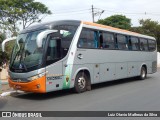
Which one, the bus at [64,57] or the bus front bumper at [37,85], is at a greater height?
the bus at [64,57]

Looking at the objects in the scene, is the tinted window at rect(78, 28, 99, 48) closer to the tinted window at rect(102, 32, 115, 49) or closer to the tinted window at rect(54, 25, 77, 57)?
the tinted window at rect(54, 25, 77, 57)

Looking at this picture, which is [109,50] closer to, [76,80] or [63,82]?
[76,80]

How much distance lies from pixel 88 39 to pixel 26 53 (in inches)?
126

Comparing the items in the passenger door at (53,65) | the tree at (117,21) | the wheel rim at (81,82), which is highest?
the tree at (117,21)

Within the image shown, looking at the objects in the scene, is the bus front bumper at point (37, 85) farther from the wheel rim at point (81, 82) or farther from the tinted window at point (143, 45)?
the tinted window at point (143, 45)

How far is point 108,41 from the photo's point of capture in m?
14.2

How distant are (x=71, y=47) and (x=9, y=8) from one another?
80.6 ft

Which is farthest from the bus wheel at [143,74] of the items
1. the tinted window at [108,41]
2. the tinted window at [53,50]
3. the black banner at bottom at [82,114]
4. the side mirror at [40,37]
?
the black banner at bottom at [82,114]

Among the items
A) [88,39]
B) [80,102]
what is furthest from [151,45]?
[80,102]

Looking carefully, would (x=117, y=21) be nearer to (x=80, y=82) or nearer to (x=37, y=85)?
(x=80, y=82)

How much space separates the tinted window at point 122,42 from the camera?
50.4ft

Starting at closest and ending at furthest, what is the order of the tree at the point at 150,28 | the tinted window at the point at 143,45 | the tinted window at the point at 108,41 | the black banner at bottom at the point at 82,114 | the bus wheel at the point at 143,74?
the black banner at bottom at the point at 82,114, the tinted window at the point at 108,41, the bus wheel at the point at 143,74, the tinted window at the point at 143,45, the tree at the point at 150,28

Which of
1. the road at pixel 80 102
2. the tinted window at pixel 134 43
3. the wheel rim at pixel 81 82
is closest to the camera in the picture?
the road at pixel 80 102

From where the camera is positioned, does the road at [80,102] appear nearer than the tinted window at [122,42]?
Yes
